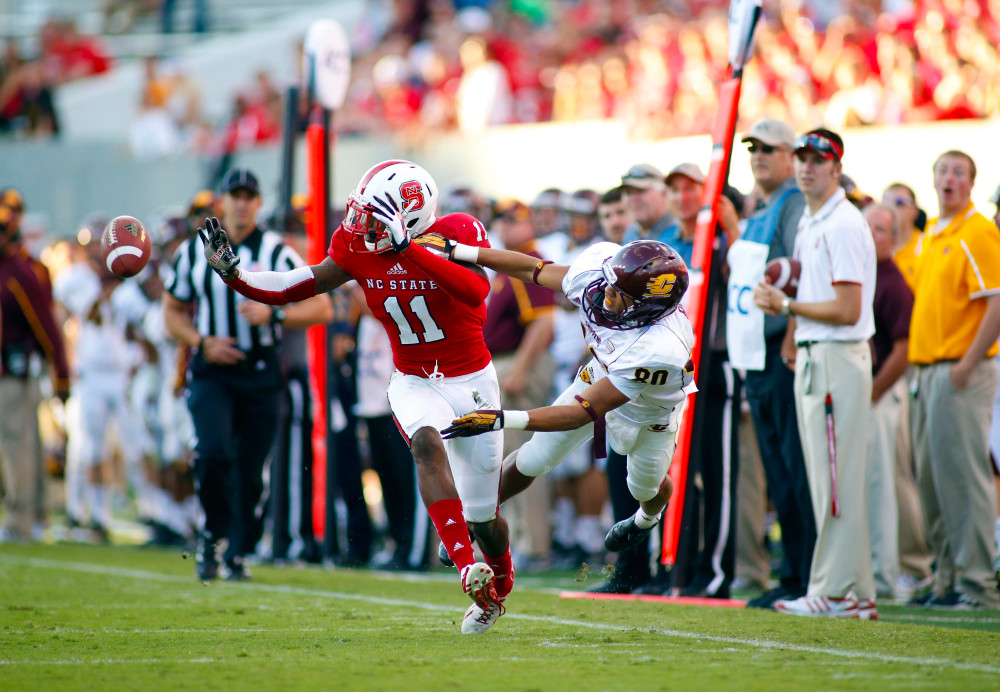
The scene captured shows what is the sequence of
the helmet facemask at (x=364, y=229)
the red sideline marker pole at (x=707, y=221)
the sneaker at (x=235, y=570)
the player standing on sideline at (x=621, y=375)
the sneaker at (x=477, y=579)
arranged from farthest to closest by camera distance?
the sneaker at (x=235, y=570) → the red sideline marker pole at (x=707, y=221) → the helmet facemask at (x=364, y=229) → the player standing on sideline at (x=621, y=375) → the sneaker at (x=477, y=579)

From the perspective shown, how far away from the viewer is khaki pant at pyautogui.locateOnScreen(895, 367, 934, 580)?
797 cm

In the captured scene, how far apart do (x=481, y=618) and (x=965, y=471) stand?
2797 millimetres

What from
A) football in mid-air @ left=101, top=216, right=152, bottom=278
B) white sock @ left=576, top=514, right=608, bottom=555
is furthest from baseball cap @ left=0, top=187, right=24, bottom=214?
white sock @ left=576, top=514, right=608, bottom=555

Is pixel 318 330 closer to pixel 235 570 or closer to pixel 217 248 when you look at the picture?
pixel 235 570

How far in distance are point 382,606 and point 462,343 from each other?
4.86 feet

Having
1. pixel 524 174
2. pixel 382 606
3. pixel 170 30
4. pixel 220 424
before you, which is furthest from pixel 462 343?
pixel 170 30

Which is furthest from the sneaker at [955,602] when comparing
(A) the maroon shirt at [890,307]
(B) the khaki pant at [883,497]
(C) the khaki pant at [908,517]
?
(A) the maroon shirt at [890,307]

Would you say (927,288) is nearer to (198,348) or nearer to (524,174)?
(198,348)

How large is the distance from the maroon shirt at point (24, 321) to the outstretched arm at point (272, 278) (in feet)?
16.5

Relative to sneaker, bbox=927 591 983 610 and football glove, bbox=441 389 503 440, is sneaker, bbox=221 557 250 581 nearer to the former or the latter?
football glove, bbox=441 389 503 440

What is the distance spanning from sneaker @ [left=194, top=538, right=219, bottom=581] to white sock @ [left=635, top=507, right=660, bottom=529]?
9.08 ft

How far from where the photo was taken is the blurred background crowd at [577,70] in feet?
34.9

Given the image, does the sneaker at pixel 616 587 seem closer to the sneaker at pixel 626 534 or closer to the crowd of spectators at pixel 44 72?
the sneaker at pixel 626 534

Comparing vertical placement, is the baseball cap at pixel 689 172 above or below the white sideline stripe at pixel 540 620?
above
